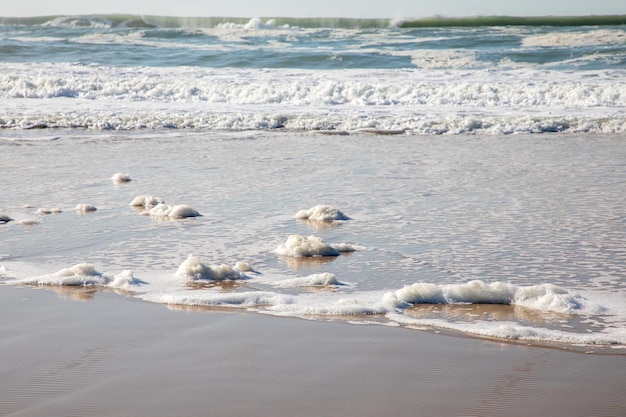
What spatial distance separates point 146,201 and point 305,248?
6.99ft

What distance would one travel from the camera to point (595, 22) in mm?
35188

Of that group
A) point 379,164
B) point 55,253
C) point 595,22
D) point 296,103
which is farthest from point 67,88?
point 595,22

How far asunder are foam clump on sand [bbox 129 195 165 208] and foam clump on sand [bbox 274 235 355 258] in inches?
72.8

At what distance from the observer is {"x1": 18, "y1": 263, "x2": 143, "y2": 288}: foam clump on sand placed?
14.0 ft

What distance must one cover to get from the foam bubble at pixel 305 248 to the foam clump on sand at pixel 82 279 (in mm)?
1019

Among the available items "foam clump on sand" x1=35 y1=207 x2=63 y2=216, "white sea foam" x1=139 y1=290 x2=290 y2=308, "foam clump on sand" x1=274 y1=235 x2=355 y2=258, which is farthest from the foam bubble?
"foam clump on sand" x1=35 y1=207 x2=63 y2=216

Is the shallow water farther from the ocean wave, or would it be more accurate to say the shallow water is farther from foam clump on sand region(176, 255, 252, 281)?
the ocean wave

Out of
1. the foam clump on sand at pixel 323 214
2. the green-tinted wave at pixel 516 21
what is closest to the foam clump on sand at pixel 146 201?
the foam clump on sand at pixel 323 214

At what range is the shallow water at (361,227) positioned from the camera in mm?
3889

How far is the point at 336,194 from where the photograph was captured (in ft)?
23.4

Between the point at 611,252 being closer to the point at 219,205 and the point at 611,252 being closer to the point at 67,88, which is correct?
Answer: the point at 219,205

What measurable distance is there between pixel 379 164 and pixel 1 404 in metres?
6.64

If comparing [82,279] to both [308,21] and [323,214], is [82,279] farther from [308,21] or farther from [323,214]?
[308,21]

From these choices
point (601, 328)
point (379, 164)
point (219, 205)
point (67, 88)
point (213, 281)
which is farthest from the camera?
point (67, 88)
